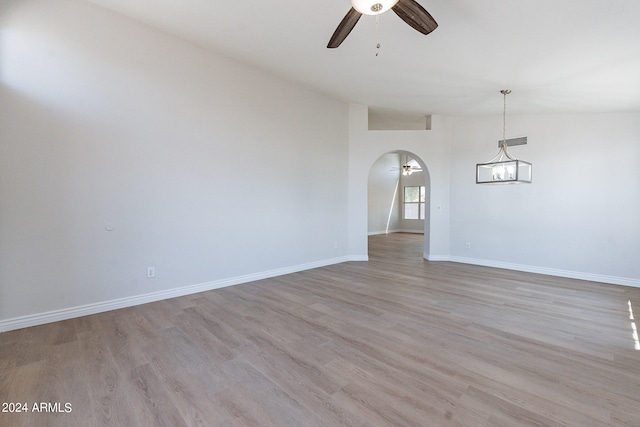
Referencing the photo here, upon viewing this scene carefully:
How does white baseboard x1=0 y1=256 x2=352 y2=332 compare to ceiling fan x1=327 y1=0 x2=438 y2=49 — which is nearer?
ceiling fan x1=327 y1=0 x2=438 y2=49

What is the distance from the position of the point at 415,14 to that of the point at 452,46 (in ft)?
4.66

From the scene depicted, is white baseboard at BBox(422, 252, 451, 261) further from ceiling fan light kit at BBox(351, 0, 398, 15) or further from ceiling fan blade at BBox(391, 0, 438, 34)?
ceiling fan light kit at BBox(351, 0, 398, 15)

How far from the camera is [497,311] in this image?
129 inches

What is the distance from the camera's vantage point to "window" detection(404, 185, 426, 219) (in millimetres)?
12008

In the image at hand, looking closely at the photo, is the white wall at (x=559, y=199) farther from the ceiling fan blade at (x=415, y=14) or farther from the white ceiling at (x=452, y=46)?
the ceiling fan blade at (x=415, y=14)

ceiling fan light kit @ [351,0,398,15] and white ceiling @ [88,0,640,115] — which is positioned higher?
white ceiling @ [88,0,640,115]

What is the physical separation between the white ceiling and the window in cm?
716

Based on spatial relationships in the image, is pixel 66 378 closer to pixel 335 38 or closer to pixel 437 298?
pixel 335 38

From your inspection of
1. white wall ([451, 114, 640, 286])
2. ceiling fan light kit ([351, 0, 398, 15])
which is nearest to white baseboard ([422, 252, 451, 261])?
white wall ([451, 114, 640, 286])

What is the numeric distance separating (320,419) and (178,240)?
9.73 feet

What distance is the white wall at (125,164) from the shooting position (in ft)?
9.05

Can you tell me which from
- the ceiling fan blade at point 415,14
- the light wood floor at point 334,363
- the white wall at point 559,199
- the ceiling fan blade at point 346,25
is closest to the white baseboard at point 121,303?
the light wood floor at point 334,363

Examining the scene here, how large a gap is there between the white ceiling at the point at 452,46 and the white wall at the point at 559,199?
511mm

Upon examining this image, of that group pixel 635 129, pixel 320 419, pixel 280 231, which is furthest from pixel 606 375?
pixel 635 129
